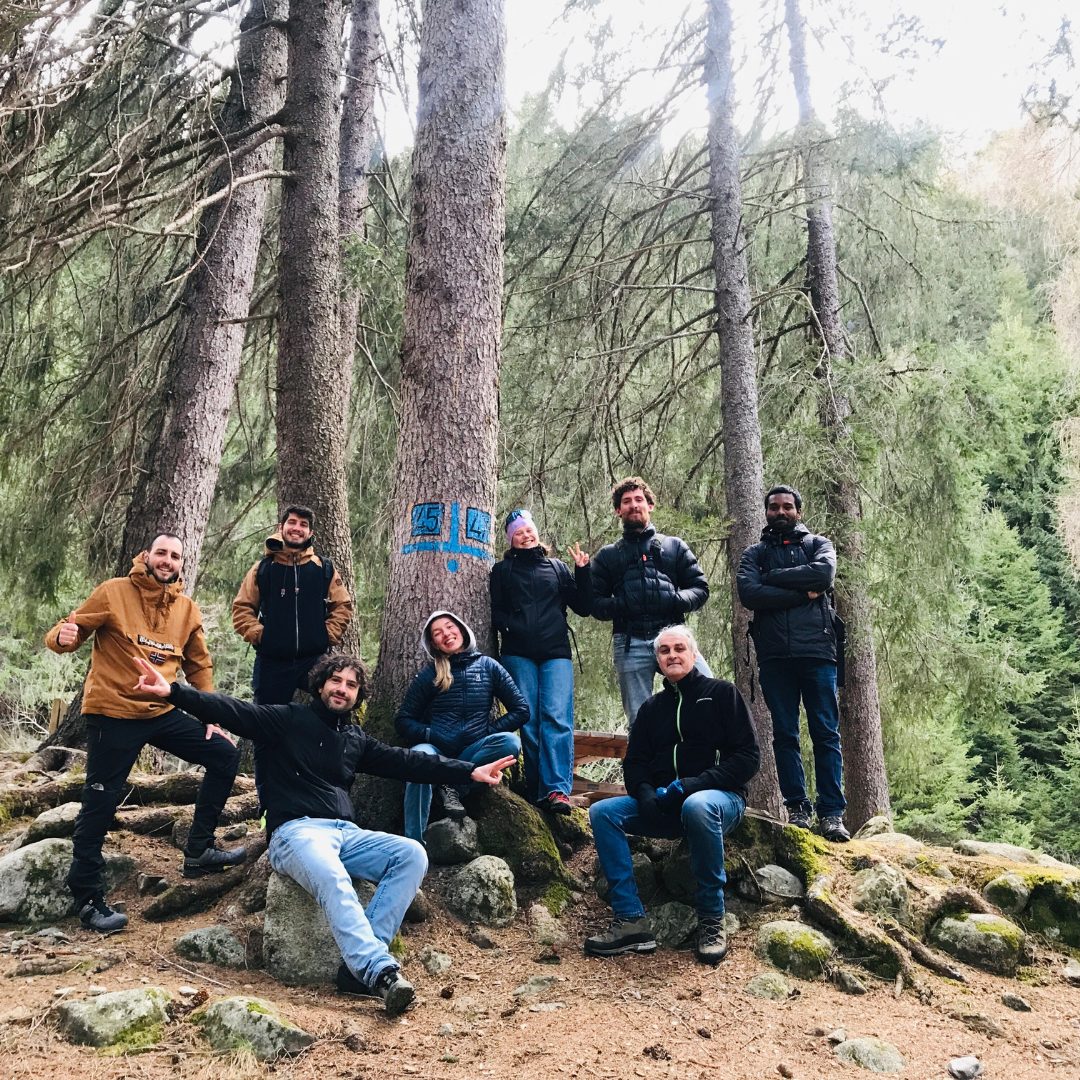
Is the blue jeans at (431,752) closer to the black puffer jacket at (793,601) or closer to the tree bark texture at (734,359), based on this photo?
the black puffer jacket at (793,601)

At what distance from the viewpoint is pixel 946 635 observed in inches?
416

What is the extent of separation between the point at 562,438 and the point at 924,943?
589 centimetres

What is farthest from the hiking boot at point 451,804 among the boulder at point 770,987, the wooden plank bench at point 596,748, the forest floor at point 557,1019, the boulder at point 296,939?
the wooden plank bench at point 596,748

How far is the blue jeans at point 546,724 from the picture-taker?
17.0ft

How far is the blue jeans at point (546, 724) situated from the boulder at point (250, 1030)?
210 centimetres

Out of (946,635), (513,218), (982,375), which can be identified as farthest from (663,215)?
(946,635)

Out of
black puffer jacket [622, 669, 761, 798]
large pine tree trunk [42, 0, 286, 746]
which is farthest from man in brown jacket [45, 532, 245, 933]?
large pine tree trunk [42, 0, 286, 746]

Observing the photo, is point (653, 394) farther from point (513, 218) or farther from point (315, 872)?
point (315, 872)

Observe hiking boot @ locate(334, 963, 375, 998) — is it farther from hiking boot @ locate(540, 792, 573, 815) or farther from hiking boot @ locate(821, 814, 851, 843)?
hiking boot @ locate(821, 814, 851, 843)

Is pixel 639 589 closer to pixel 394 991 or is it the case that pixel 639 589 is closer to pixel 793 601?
pixel 793 601

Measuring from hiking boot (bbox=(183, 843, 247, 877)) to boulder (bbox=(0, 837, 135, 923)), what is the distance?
54 centimetres

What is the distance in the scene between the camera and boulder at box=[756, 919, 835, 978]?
4.21 metres

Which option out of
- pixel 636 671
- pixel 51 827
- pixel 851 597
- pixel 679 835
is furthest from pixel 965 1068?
pixel 851 597

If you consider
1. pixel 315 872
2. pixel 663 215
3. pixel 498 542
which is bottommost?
pixel 315 872
